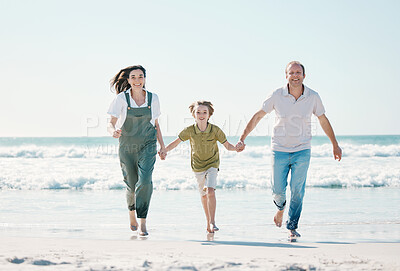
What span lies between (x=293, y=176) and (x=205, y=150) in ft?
3.60

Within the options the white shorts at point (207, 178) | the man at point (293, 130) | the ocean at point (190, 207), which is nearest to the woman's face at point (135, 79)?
the white shorts at point (207, 178)

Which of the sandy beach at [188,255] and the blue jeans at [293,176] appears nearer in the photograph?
the sandy beach at [188,255]

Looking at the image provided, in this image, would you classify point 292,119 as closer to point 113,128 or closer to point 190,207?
point 113,128

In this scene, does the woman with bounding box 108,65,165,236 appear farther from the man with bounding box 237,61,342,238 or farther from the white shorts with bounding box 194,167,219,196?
the man with bounding box 237,61,342,238

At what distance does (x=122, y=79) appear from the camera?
18.6 ft

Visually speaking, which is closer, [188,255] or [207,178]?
[188,255]

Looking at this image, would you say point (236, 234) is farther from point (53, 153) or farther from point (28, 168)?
point (53, 153)

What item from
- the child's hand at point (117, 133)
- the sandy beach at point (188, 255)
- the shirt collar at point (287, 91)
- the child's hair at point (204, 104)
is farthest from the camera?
the child's hair at point (204, 104)

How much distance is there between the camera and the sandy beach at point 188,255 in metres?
3.54

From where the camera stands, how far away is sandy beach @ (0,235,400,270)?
3.54m

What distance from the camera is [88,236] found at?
221 inches

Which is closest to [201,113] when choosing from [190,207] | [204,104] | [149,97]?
[204,104]

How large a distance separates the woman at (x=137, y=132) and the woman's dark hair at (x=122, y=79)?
0.03 meters

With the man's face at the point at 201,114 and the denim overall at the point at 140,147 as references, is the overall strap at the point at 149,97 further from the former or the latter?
the man's face at the point at 201,114
